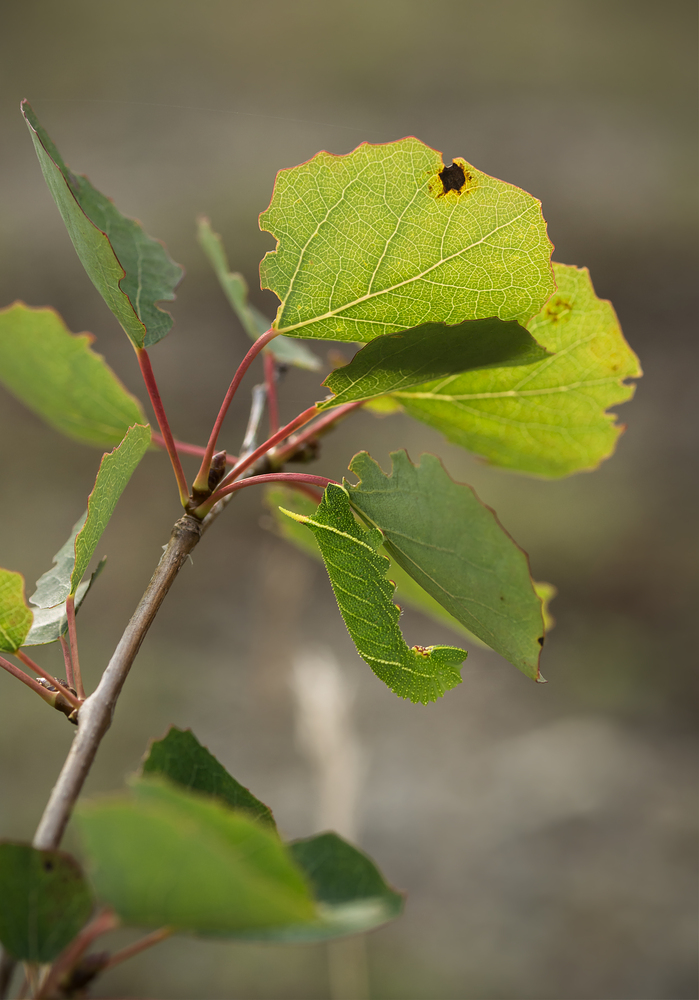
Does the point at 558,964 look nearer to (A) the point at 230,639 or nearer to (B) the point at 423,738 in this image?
(B) the point at 423,738

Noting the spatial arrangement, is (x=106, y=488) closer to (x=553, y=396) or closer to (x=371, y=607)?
(x=371, y=607)

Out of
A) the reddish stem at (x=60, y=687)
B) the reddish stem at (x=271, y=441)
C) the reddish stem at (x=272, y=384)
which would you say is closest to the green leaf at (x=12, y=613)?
the reddish stem at (x=60, y=687)

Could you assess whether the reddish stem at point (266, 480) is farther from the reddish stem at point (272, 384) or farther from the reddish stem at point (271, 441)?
the reddish stem at point (272, 384)

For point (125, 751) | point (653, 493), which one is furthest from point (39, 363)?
point (653, 493)

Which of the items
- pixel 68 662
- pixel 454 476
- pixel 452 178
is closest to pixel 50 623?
pixel 68 662

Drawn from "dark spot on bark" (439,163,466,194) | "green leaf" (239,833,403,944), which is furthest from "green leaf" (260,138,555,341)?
"green leaf" (239,833,403,944)
